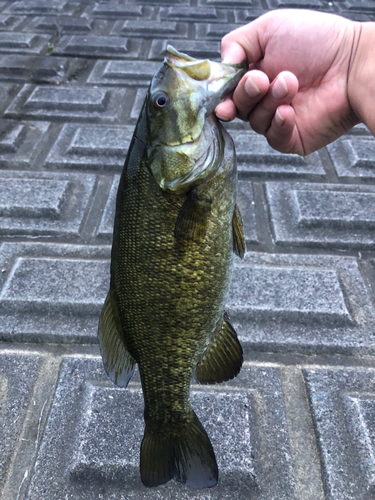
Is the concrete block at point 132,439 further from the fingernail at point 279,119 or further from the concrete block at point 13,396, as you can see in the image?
the fingernail at point 279,119

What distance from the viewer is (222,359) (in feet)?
4.61

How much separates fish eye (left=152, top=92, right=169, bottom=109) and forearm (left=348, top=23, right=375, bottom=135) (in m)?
0.96

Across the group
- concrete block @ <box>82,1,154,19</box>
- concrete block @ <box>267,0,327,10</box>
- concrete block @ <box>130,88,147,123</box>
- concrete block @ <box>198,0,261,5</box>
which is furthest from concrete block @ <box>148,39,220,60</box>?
concrete block @ <box>267,0,327,10</box>

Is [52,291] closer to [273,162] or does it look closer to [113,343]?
[113,343]

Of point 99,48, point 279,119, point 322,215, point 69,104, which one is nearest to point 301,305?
point 322,215

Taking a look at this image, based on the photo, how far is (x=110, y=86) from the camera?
4.11 meters

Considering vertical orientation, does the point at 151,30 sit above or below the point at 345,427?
above

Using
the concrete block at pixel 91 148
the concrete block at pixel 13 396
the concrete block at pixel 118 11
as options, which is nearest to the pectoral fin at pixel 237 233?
the concrete block at pixel 13 396

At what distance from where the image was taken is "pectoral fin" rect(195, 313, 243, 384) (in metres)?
1.40

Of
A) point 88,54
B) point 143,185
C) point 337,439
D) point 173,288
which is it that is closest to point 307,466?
point 337,439

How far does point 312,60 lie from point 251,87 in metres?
0.58

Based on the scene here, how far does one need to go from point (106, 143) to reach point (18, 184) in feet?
2.63

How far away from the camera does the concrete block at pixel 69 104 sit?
3730 millimetres

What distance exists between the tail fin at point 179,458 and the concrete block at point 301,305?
0.87m
